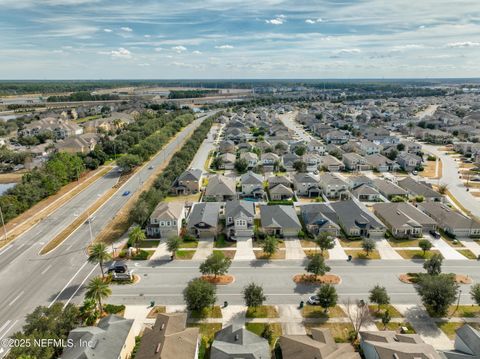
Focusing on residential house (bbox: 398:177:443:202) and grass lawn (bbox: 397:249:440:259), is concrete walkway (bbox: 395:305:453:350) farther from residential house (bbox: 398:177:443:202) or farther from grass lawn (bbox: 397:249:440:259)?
residential house (bbox: 398:177:443:202)

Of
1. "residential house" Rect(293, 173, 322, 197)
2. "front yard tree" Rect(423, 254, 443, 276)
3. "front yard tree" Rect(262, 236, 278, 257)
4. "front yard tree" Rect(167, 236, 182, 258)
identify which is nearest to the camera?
"front yard tree" Rect(423, 254, 443, 276)

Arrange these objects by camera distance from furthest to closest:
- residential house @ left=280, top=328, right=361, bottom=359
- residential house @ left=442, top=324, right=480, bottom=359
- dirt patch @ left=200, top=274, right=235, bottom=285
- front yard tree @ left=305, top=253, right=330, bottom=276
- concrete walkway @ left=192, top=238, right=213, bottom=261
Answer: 1. concrete walkway @ left=192, top=238, right=213, bottom=261
2. dirt patch @ left=200, top=274, right=235, bottom=285
3. front yard tree @ left=305, top=253, right=330, bottom=276
4. residential house @ left=442, top=324, right=480, bottom=359
5. residential house @ left=280, top=328, right=361, bottom=359

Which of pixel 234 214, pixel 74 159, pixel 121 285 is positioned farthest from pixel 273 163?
pixel 121 285

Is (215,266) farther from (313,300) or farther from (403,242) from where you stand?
(403,242)

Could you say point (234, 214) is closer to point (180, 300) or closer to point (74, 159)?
point (180, 300)

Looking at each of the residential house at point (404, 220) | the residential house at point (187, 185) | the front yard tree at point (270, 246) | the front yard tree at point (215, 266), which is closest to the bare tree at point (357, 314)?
the front yard tree at point (270, 246)

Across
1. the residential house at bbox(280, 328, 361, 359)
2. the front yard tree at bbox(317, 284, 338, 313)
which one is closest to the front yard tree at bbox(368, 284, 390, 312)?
the front yard tree at bbox(317, 284, 338, 313)

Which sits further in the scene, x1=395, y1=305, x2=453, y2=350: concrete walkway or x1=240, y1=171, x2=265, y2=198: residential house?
x1=240, y1=171, x2=265, y2=198: residential house
